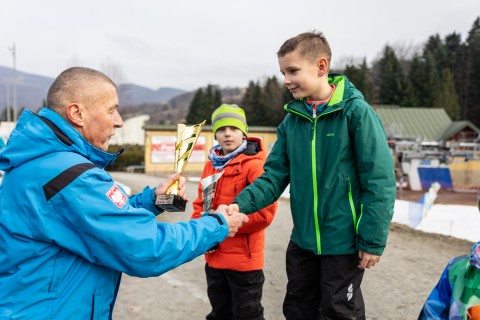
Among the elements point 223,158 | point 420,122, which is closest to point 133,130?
point 420,122

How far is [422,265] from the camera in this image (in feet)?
19.1

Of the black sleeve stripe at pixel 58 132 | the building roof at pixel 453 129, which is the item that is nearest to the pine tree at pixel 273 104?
the building roof at pixel 453 129

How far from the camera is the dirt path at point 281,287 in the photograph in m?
4.15

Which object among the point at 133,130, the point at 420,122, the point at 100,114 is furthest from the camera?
the point at 133,130

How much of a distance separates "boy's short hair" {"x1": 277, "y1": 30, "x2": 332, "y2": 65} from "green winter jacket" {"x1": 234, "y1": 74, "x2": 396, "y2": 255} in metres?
0.24

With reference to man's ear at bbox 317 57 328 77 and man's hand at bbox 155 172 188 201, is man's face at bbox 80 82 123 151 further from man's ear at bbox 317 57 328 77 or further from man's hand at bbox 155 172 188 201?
man's ear at bbox 317 57 328 77

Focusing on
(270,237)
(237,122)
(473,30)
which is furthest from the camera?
(473,30)

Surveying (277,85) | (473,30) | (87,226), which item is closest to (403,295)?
(87,226)

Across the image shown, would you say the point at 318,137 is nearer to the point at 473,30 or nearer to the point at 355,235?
the point at 355,235

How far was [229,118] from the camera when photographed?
3.52 metres

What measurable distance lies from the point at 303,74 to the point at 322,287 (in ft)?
4.42

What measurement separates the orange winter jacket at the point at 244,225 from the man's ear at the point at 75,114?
5.05ft

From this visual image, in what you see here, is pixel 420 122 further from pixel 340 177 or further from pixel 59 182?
pixel 59 182

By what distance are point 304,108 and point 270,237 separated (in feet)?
17.2
